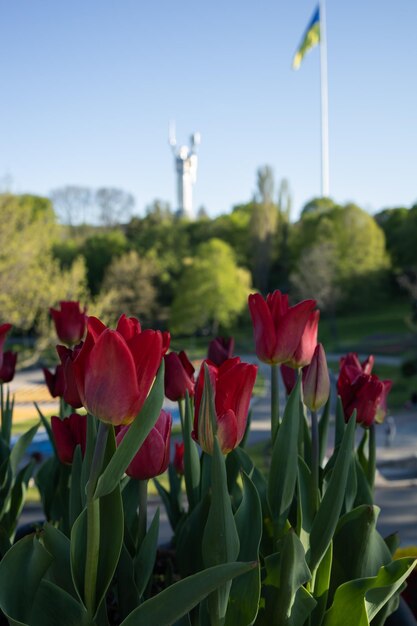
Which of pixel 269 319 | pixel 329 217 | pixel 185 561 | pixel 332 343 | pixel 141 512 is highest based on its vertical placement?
pixel 329 217

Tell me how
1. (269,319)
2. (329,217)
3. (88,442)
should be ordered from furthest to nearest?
1. (329,217)
2. (269,319)
3. (88,442)

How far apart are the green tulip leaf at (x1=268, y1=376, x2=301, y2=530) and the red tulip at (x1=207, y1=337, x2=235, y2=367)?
1.30 ft

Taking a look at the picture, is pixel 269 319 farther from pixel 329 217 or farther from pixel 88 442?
pixel 329 217

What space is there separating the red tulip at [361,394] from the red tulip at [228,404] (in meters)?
0.42

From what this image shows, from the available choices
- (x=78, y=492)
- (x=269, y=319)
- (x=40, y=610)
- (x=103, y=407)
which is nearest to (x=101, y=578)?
(x=40, y=610)

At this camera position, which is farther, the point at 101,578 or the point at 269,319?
the point at 269,319

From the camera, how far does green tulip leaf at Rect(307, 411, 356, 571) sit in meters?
1.09

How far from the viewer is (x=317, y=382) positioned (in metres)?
1.28

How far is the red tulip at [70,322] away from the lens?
5.64 feet

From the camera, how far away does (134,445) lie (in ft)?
2.79

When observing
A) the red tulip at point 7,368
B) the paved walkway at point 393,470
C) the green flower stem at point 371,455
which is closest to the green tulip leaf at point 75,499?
the red tulip at point 7,368

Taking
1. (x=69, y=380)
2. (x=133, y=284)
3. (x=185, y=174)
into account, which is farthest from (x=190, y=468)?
(x=185, y=174)

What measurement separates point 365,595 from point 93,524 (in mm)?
445

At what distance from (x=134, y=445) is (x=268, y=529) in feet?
1.89
